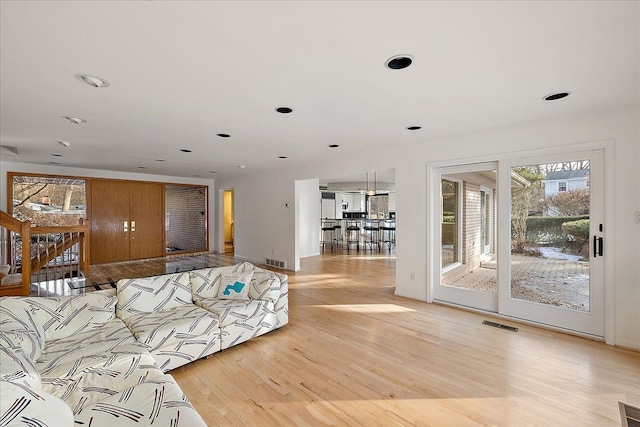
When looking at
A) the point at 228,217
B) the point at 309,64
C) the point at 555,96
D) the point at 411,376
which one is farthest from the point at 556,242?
the point at 228,217

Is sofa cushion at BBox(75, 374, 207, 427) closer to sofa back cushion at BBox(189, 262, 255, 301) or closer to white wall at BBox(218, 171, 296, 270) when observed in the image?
sofa back cushion at BBox(189, 262, 255, 301)

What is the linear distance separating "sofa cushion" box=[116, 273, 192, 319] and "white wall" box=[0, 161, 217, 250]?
19.4 feet

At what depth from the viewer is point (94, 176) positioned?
725cm

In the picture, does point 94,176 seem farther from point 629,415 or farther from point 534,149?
point 629,415

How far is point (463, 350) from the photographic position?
115 inches

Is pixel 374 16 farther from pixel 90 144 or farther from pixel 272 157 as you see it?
pixel 90 144

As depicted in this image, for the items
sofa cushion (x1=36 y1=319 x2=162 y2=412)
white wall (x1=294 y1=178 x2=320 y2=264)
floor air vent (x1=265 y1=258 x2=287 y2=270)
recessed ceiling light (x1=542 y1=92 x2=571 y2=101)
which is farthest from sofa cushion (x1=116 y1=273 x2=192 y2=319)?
white wall (x1=294 y1=178 x2=320 y2=264)

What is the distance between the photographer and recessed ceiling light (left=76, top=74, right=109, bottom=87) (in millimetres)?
2296

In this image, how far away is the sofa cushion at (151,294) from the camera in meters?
2.78

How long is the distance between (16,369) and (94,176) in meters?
7.49

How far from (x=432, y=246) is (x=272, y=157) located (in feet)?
11.1

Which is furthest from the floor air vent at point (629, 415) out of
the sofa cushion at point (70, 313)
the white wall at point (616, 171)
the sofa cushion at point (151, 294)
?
the sofa cushion at point (70, 313)

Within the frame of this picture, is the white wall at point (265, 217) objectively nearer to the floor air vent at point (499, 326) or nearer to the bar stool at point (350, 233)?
the bar stool at point (350, 233)

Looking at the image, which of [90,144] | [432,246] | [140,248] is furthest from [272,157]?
[140,248]
